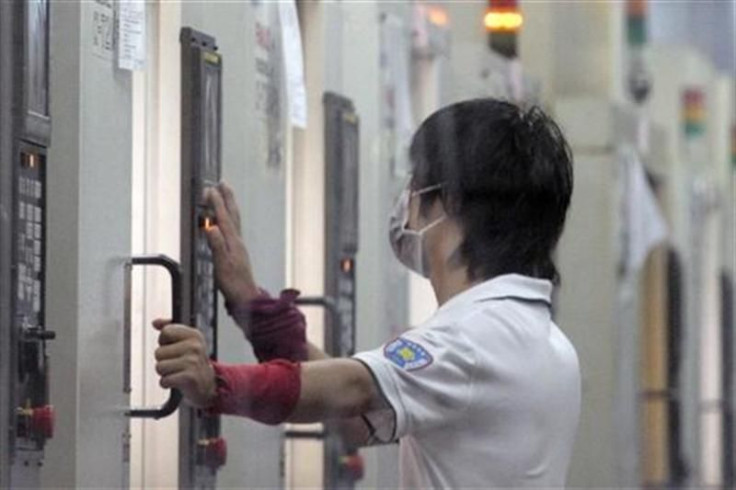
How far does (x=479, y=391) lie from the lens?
11.3ft

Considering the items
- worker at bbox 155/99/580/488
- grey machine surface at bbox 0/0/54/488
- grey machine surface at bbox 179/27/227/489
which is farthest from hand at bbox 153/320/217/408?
grey machine surface at bbox 179/27/227/489

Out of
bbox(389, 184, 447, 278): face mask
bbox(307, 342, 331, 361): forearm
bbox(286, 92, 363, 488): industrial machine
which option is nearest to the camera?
bbox(389, 184, 447, 278): face mask

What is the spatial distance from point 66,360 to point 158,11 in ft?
2.64

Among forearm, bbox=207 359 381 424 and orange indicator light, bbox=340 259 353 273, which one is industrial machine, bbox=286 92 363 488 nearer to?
orange indicator light, bbox=340 259 353 273

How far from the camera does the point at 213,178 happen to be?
4.61 meters

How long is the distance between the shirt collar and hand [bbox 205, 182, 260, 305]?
729 millimetres

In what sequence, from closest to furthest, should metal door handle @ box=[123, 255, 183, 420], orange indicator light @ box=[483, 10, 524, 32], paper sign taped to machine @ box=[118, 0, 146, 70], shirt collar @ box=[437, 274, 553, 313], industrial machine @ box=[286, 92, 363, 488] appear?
1. shirt collar @ box=[437, 274, 553, 313]
2. metal door handle @ box=[123, 255, 183, 420]
3. paper sign taped to machine @ box=[118, 0, 146, 70]
4. industrial machine @ box=[286, 92, 363, 488]
5. orange indicator light @ box=[483, 10, 524, 32]

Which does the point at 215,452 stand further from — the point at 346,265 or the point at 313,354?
the point at 346,265

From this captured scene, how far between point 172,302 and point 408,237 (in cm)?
70

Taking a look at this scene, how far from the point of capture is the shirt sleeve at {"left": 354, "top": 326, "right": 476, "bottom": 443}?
11.1ft

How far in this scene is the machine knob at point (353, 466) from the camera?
5031mm

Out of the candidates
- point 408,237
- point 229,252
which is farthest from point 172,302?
point 408,237

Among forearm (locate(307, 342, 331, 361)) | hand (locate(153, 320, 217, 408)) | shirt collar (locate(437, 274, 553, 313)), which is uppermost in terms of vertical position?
shirt collar (locate(437, 274, 553, 313))

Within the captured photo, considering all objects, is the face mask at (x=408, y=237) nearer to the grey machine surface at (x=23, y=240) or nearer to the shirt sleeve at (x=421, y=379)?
the shirt sleeve at (x=421, y=379)
